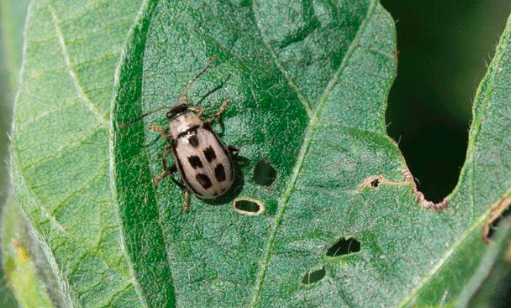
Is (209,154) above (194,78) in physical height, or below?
below

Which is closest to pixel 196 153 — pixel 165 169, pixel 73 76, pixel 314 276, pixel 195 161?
pixel 195 161

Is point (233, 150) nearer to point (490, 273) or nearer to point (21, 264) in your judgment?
point (21, 264)

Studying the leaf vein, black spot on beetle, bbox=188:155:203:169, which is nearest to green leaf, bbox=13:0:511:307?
black spot on beetle, bbox=188:155:203:169

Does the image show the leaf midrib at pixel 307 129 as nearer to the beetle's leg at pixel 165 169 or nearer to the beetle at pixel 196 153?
the beetle at pixel 196 153

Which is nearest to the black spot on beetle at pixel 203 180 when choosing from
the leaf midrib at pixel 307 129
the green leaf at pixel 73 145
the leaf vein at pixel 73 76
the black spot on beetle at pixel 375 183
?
the leaf midrib at pixel 307 129

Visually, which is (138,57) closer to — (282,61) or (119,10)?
(282,61)

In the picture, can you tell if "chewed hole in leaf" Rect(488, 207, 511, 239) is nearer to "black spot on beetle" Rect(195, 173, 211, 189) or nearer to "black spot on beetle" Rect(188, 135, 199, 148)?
"black spot on beetle" Rect(195, 173, 211, 189)

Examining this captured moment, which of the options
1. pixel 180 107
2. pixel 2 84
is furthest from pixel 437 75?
pixel 2 84
